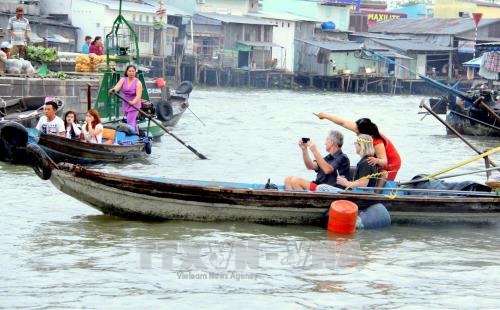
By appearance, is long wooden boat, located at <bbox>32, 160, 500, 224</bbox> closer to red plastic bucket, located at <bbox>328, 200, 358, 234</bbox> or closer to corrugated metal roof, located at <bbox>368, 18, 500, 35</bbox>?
red plastic bucket, located at <bbox>328, 200, 358, 234</bbox>

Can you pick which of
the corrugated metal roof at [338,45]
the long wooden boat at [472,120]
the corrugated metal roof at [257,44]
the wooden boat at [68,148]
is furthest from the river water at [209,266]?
the corrugated metal roof at [338,45]

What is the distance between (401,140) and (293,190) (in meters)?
15.0

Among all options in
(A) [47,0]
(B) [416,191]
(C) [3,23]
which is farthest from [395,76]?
(B) [416,191]

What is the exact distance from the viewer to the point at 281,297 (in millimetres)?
8422

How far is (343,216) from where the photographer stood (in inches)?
412

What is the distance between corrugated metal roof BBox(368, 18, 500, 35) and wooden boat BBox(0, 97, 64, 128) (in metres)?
41.9

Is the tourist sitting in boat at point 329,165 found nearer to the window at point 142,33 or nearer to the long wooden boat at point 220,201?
the long wooden boat at point 220,201

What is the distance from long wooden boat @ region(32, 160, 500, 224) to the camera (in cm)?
1030

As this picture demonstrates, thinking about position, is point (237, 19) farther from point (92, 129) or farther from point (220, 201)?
Answer: point (220, 201)

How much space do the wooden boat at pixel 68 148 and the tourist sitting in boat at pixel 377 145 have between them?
5088mm

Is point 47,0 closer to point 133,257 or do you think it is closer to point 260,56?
point 260,56

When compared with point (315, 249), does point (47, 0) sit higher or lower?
higher

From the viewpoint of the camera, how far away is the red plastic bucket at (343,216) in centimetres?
1048

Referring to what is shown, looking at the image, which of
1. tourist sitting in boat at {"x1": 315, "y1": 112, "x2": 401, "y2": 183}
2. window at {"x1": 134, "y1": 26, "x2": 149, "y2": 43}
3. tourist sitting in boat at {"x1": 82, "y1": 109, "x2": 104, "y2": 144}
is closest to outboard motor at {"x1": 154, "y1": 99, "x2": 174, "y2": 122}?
tourist sitting in boat at {"x1": 82, "y1": 109, "x2": 104, "y2": 144}
